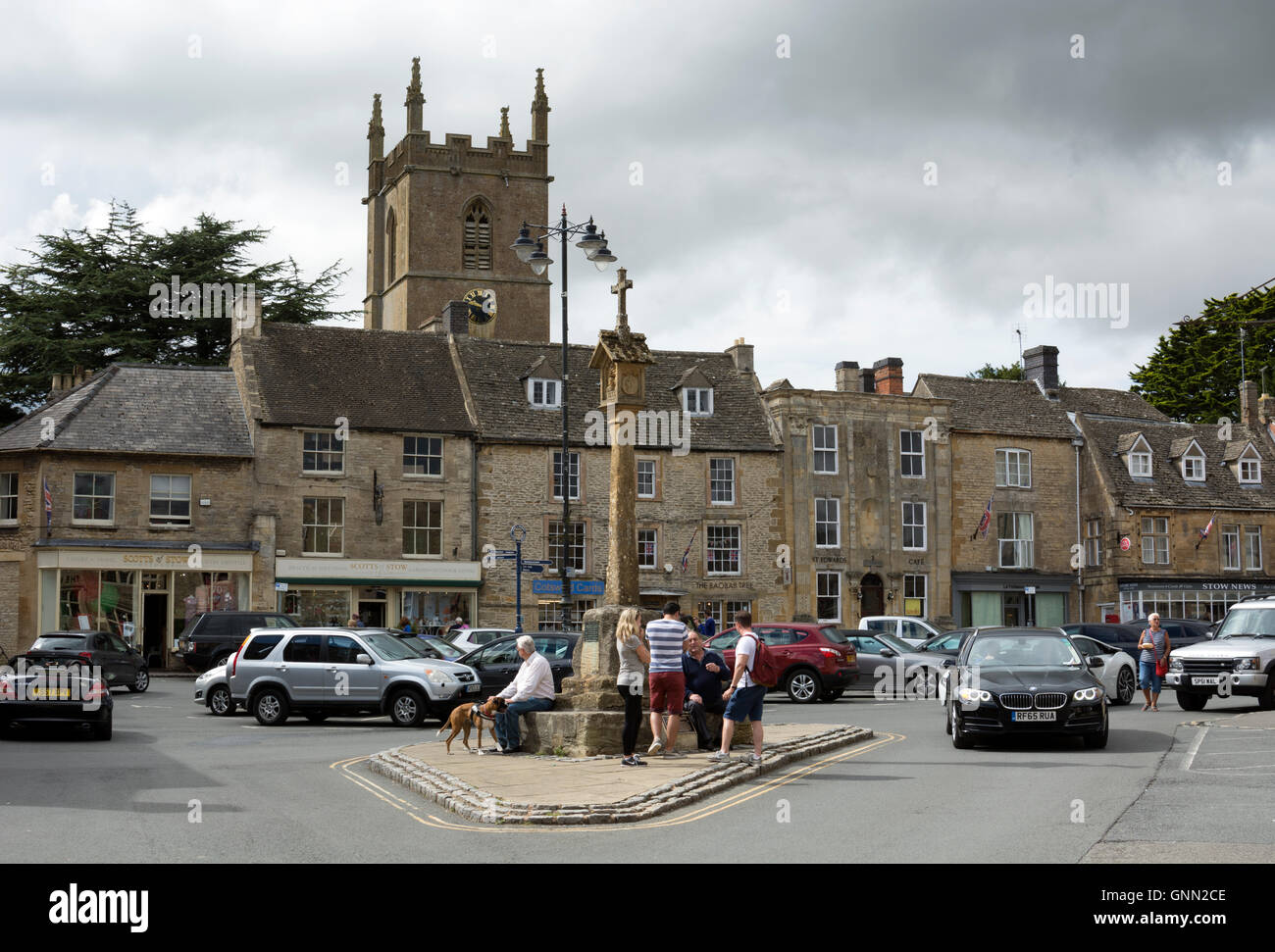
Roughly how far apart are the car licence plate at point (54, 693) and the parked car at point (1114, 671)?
16.6m

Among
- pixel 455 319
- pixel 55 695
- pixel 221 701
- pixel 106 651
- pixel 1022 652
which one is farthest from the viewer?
pixel 455 319

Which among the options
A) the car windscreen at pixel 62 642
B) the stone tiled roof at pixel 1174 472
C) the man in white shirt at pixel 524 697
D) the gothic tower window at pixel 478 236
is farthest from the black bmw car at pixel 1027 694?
the gothic tower window at pixel 478 236

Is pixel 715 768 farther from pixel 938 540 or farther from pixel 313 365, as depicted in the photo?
pixel 938 540

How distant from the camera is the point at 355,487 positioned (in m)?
43.2

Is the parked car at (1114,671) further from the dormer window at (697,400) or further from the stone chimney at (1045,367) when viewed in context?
the stone chimney at (1045,367)

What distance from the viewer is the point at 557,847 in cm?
1113

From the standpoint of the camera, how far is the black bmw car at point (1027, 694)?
56.9ft

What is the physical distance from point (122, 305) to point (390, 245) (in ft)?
70.3

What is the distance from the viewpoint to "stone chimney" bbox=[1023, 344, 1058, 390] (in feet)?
183

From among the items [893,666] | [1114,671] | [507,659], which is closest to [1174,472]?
[893,666]

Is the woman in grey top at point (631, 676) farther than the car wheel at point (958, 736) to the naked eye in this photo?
No

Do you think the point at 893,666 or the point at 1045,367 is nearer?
the point at 893,666

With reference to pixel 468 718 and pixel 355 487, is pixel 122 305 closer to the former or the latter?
pixel 355 487

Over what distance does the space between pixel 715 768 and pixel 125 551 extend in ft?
96.6
